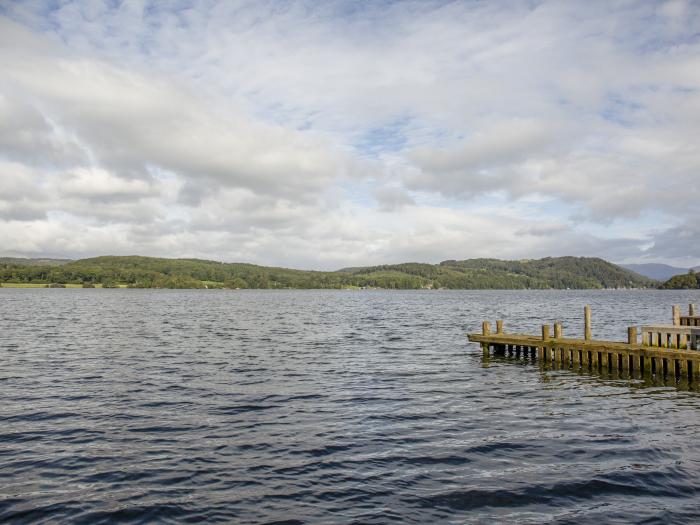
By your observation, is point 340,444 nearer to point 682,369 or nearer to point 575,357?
point 682,369

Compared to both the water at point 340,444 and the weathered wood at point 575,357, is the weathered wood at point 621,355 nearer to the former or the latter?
the weathered wood at point 575,357

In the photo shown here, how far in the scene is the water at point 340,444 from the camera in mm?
12703

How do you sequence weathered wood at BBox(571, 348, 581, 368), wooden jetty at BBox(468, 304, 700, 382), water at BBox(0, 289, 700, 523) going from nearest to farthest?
water at BBox(0, 289, 700, 523) → wooden jetty at BBox(468, 304, 700, 382) → weathered wood at BBox(571, 348, 581, 368)

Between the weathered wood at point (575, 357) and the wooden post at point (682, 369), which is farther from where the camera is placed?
the weathered wood at point (575, 357)

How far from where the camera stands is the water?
12.7m

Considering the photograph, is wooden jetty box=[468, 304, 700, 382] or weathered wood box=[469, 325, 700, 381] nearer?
weathered wood box=[469, 325, 700, 381]

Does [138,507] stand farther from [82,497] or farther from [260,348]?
[260,348]

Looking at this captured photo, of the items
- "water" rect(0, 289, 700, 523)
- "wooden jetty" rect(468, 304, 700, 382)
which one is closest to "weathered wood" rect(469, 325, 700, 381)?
"wooden jetty" rect(468, 304, 700, 382)

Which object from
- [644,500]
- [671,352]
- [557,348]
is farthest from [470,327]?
[644,500]

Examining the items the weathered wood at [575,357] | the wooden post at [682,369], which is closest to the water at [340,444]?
the wooden post at [682,369]

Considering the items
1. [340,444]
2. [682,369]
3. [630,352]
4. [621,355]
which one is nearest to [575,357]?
[621,355]

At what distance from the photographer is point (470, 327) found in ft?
225

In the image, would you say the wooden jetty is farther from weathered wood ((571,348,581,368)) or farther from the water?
the water

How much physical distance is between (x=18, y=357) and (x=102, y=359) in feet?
21.0
